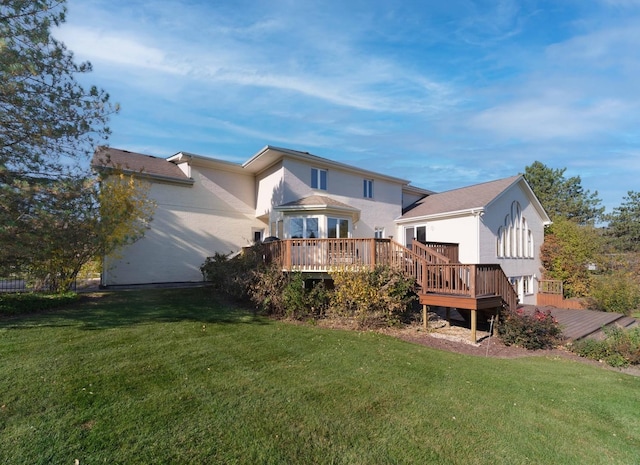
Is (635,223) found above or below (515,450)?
above

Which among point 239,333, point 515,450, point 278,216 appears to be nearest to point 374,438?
point 515,450

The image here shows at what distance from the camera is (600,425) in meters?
4.46

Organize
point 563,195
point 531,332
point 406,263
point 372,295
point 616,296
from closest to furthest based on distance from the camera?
point 531,332
point 372,295
point 406,263
point 616,296
point 563,195

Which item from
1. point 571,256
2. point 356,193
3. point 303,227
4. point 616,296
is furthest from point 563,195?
point 303,227

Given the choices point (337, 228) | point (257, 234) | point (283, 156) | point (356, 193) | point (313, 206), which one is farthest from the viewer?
point (257, 234)

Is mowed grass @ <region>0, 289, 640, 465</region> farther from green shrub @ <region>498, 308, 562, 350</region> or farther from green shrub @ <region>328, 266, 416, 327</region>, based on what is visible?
green shrub @ <region>328, 266, 416, 327</region>

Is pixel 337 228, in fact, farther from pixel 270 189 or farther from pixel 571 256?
pixel 571 256

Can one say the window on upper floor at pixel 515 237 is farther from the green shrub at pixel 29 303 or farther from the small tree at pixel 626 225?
the small tree at pixel 626 225

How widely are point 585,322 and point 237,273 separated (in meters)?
14.2

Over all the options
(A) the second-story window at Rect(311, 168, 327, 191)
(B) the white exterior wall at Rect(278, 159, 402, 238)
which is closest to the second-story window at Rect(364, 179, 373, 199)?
(B) the white exterior wall at Rect(278, 159, 402, 238)

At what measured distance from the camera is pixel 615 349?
835cm

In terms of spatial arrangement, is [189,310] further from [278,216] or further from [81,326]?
[278,216]

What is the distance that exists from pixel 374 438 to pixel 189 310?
813cm

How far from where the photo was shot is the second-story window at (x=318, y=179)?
1730 cm
